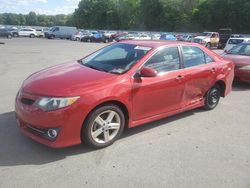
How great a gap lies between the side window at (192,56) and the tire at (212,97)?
725mm

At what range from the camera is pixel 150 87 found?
15.4 ft

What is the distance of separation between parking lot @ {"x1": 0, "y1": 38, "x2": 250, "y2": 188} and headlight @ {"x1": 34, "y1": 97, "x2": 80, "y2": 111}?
73 centimetres

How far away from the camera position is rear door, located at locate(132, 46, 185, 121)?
4.62 metres

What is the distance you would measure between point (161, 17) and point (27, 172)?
323 ft

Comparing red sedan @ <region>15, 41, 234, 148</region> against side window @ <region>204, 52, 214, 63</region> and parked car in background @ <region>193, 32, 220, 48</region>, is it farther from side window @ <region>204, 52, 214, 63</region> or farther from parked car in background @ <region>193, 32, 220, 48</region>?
parked car in background @ <region>193, 32, 220, 48</region>

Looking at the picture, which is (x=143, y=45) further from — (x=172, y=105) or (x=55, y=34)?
(x=55, y=34)

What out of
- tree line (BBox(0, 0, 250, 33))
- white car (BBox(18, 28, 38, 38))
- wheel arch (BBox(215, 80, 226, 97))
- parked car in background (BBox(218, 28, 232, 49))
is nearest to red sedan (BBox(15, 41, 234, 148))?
wheel arch (BBox(215, 80, 226, 97))

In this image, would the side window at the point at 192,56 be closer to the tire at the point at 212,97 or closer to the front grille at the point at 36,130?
the tire at the point at 212,97

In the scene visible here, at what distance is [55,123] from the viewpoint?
3.86m

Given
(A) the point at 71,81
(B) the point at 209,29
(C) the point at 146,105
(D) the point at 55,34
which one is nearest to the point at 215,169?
(C) the point at 146,105

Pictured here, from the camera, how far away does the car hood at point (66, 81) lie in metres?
4.02

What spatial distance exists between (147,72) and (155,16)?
337ft

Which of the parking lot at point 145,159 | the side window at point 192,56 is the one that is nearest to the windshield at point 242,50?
the side window at point 192,56

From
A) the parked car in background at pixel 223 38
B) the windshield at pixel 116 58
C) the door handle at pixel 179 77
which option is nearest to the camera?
the windshield at pixel 116 58
